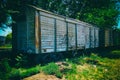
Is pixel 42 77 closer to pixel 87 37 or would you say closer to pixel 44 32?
pixel 44 32

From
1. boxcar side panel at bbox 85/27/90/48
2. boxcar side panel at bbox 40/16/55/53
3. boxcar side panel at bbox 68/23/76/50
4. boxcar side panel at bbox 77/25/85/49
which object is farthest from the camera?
boxcar side panel at bbox 85/27/90/48

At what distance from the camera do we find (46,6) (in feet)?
101

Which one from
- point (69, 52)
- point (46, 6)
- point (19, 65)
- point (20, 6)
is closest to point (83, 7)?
point (46, 6)

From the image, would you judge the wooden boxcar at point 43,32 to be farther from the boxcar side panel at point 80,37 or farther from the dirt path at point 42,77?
the dirt path at point 42,77

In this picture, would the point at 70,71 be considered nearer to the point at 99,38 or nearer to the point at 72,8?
the point at 99,38

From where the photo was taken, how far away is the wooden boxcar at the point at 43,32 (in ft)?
44.1

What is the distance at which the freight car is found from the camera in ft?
44.1

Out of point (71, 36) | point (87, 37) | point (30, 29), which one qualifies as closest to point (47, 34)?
point (30, 29)

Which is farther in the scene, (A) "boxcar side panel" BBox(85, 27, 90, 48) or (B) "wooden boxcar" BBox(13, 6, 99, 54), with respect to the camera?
(A) "boxcar side panel" BBox(85, 27, 90, 48)

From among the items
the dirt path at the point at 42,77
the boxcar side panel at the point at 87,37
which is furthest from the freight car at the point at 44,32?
the dirt path at the point at 42,77

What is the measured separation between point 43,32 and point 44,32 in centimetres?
14

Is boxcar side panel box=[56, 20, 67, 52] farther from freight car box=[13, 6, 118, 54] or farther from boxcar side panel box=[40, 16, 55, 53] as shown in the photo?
boxcar side panel box=[40, 16, 55, 53]

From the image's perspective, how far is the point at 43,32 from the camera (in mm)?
13742

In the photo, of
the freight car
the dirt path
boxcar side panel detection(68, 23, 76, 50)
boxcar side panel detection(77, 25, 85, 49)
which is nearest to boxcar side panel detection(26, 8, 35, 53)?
the freight car
